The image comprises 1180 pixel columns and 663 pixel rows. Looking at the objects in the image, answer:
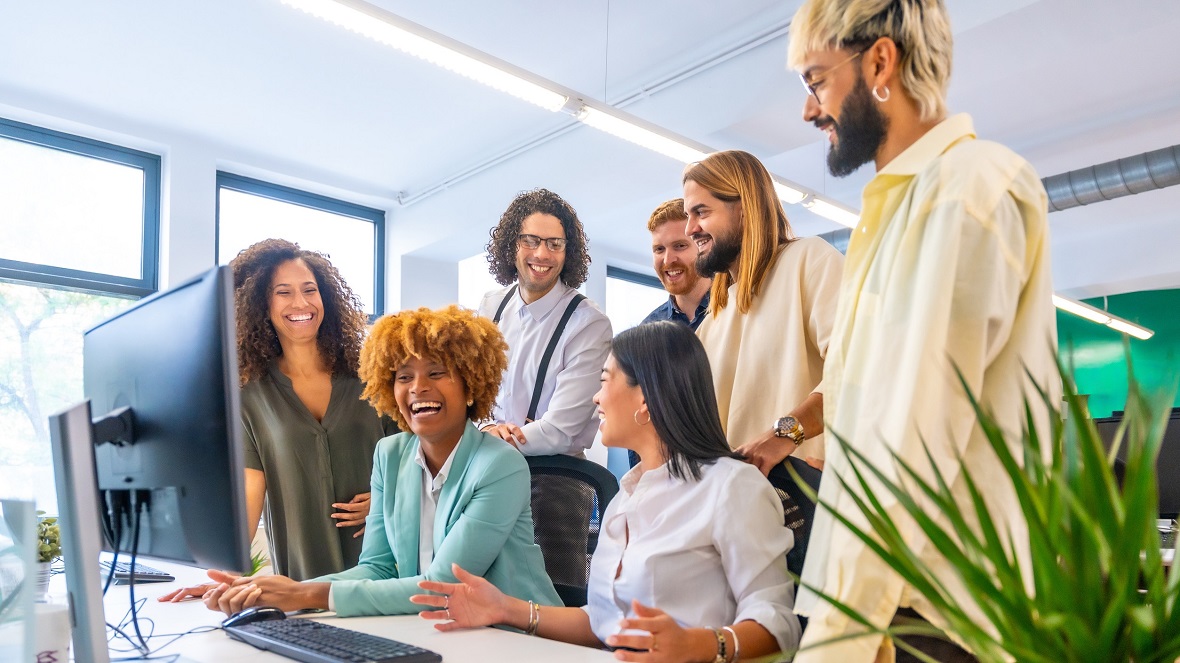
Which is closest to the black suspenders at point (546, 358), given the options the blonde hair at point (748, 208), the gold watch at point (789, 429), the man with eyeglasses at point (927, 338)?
the blonde hair at point (748, 208)

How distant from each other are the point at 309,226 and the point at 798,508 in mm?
5906

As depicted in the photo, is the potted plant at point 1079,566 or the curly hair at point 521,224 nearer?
the potted plant at point 1079,566

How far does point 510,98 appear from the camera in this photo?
5363 millimetres

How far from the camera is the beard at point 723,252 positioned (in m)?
1.93

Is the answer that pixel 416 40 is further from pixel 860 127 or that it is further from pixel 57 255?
pixel 57 255

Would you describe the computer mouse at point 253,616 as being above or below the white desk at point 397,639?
above

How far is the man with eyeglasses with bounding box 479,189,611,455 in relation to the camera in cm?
257

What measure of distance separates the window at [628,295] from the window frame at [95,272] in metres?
4.02

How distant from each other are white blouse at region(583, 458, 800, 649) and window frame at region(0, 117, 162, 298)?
15.9ft

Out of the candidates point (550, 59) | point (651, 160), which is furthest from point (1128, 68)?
point (550, 59)

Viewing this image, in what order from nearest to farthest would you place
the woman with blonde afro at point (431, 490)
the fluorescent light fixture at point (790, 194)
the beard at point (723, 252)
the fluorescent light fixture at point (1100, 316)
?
the woman with blonde afro at point (431, 490)
the beard at point (723, 252)
the fluorescent light fixture at point (790, 194)
the fluorescent light fixture at point (1100, 316)

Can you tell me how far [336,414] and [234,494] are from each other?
1.22 metres

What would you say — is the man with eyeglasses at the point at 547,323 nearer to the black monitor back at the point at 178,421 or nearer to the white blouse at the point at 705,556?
the white blouse at the point at 705,556

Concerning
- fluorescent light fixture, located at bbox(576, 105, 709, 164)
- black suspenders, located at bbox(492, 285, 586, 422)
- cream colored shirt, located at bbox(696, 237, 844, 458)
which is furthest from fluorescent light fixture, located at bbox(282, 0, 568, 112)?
cream colored shirt, located at bbox(696, 237, 844, 458)
